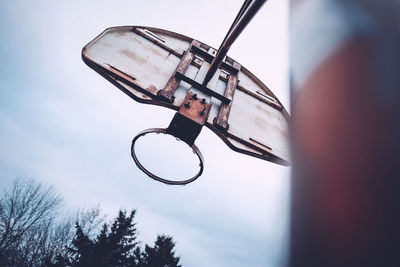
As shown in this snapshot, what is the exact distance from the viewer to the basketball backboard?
2.37 metres

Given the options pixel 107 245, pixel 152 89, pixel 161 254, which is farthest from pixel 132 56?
pixel 161 254

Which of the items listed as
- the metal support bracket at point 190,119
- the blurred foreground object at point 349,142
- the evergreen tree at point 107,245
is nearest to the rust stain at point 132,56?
the metal support bracket at point 190,119

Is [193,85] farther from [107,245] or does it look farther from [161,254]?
[161,254]

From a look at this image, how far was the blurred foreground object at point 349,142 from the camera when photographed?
41 centimetres

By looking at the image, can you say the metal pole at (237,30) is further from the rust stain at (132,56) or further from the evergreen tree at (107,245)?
the evergreen tree at (107,245)

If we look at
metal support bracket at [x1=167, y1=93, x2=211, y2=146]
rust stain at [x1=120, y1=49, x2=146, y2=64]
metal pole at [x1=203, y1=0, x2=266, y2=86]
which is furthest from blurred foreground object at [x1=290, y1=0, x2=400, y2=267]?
rust stain at [x1=120, y1=49, x2=146, y2=64]

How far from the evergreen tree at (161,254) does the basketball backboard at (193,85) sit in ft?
A: 67.2

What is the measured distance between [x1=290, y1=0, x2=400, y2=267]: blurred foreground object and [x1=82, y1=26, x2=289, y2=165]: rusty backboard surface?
188cm

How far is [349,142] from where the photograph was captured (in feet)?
1.61

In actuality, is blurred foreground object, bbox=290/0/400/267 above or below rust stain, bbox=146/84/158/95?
below

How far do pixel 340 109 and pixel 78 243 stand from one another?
15.3 m

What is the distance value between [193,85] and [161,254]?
20908 millimetres

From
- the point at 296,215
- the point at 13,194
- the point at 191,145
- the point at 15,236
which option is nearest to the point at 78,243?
the point at 15,236

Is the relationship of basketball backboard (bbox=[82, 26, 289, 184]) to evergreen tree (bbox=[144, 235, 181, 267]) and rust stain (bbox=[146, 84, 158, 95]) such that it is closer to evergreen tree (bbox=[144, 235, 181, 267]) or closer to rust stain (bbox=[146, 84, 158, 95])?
rust stain (bbox=[146, 84, 158, 95])
